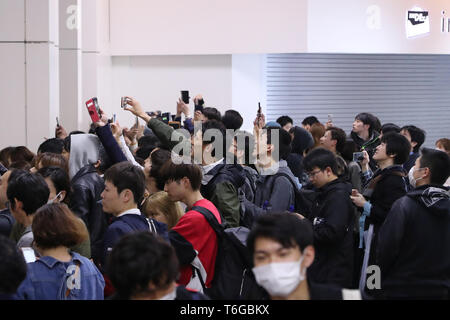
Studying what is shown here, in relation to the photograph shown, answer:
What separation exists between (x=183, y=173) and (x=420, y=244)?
1736 mm

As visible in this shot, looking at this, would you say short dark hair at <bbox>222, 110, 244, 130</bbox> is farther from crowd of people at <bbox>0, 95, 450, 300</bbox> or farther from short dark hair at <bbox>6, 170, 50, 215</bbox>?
short dark hair at <bbox>6, 170, 50, 215</bbox>

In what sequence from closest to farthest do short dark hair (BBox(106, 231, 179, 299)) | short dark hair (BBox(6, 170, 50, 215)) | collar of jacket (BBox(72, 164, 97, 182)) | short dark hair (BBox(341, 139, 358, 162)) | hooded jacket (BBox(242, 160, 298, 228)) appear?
1. short dark hair (BBox(106, 231, 179, 299))
2. short dark hair (BBox(6, 170, 50, 215))
3. collar of jacket (BBox(72, 164, 97, 182))
4. hooded jacket (BBox(242, 160, 298, 228))
5. short dark hair (BBox(341, 139, 358, 162))

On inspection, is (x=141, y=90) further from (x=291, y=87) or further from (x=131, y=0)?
(x=291, y=87)

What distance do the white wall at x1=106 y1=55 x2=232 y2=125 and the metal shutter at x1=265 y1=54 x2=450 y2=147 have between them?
5.81 ft

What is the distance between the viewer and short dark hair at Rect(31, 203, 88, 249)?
3.89 m

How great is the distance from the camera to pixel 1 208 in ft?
17.4

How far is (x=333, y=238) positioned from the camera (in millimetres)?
5379

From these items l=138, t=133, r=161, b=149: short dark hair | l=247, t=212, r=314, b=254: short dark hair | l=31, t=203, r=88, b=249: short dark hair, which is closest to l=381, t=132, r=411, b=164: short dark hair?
l=138, t=133, r=161, b=149: short dark hair

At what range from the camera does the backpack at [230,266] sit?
461 cm

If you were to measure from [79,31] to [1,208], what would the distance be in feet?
27.9

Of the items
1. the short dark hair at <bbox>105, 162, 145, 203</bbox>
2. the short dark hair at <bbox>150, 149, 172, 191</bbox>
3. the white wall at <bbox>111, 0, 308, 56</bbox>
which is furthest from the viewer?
the white wall at <bbox>111, 0, 308, 56</bbox>

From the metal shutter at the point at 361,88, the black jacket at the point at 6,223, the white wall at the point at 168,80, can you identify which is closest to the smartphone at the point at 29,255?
the black jacket at the point at 6,223

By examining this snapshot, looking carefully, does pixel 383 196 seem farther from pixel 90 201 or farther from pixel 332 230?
pixel 90 201

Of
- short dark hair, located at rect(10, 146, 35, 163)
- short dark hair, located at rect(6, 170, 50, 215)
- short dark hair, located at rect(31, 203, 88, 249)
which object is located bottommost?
short dark hair, located at rect(31, 203, 88, 249)
